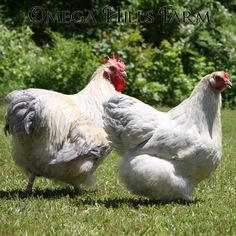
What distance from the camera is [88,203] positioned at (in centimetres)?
629

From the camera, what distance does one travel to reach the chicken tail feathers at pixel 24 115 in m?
6.34

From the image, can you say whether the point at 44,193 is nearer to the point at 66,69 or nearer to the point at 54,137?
the point at 54,137

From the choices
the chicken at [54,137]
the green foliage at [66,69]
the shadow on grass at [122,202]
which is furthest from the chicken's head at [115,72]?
the green foliage at [66,69]

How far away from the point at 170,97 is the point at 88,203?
Result: 10.9 metres

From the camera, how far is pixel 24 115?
20.8ft

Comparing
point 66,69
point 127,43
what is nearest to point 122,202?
point 66,69

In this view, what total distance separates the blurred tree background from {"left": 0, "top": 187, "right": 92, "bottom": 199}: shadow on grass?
8739mm

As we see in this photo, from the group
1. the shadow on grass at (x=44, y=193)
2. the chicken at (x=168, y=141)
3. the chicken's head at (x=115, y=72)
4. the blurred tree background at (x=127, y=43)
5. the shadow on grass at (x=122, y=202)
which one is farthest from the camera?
the blurred tree background at (x=127, y=43)

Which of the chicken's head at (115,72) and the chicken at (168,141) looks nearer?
the chicken at (168,141)

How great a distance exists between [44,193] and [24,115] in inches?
41.0

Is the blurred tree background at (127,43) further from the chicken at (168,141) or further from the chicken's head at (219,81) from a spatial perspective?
the chicken's head at (219,81)

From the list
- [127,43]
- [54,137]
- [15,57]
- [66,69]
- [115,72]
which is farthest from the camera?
[127,43]

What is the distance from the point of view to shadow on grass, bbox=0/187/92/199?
6.61 meters

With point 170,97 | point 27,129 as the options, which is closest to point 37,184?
point 27,129
